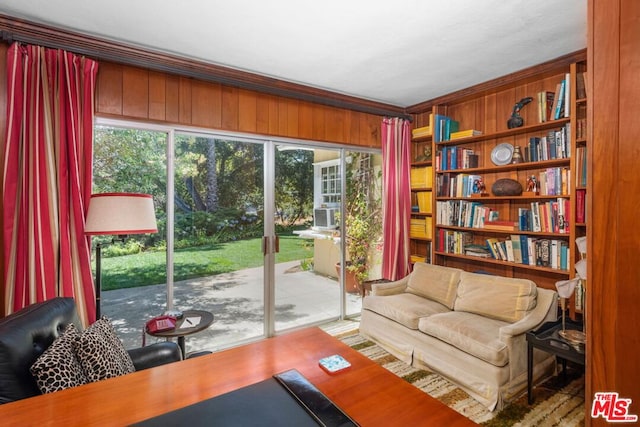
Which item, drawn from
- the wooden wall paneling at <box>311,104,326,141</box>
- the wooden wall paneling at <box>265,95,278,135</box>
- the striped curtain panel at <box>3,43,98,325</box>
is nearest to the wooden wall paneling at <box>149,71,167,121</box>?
the striped curtain panel at <box>3,43,98,325</box>

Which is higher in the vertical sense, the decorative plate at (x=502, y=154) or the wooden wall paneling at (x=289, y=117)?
the wooden wall paneling at (x=289, y=117)

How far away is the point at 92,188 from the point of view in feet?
7.86

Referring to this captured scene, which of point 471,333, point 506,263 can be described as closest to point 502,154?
point 506,263

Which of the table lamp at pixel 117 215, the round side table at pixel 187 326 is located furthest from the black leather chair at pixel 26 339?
the table lamp at pixel 117 215

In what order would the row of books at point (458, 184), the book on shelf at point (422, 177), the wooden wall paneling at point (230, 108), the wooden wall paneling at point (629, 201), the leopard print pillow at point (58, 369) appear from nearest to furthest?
the leopard print pillow at point (58, 369), the wooden wall paneling at point (629, 201), the wooden wall paneling at point (230, 108), the row of books at point (458, 184), the book on shelf at point (422, 177)

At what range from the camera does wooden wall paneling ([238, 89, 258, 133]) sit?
9.95 feet

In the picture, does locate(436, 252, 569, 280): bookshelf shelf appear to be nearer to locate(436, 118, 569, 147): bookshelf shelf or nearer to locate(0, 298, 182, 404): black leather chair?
locate(436, 118, 569, 147): bookshelf shelf

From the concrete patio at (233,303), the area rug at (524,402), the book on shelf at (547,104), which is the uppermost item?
the book on shelf at (547,104)

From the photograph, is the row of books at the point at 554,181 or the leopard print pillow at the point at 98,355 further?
the row of books at the point at 554,181

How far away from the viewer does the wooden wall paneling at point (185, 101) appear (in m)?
2.75

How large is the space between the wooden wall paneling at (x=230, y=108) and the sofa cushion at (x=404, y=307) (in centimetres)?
218

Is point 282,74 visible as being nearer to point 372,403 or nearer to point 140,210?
point 140,210

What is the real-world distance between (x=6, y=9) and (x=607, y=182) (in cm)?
348

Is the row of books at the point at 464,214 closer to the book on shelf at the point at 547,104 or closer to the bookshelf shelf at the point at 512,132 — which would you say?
the bookshelf shelf at the point at 512,132
